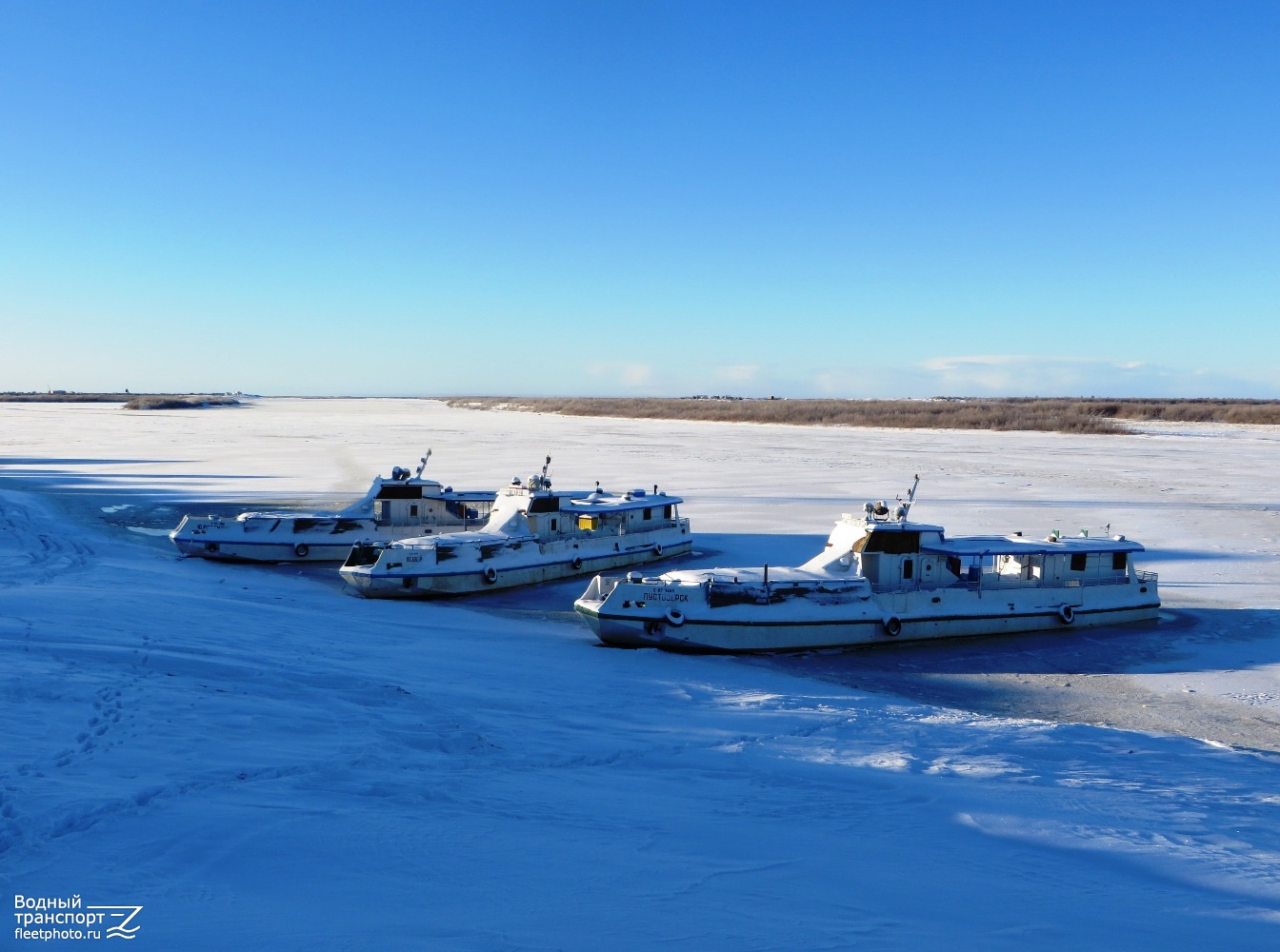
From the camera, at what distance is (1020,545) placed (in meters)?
25.8

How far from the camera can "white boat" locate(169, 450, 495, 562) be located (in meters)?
32.6

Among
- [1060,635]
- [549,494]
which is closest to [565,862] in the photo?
[1060,635]

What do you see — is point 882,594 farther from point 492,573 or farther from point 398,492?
point 398,492

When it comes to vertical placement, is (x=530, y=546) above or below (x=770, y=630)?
above

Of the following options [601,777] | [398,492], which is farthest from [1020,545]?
[398,492]

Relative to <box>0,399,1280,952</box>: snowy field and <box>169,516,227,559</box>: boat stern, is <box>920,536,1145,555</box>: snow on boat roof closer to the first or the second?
<box>0,399,1280,952</box>: snowy field

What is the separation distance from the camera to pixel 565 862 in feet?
29.4

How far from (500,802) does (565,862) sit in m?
1.74

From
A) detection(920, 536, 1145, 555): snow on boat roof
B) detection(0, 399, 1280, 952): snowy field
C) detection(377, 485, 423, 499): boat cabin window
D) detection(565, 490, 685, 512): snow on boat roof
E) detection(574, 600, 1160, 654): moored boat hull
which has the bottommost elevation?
detection(574, 600, 1160, 654): moored boat hull

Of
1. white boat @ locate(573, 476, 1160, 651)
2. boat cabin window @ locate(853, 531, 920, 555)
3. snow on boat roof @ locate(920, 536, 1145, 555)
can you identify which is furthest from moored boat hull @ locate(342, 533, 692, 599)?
snow on boat roof @ locate(920, 536, 1145, 555)

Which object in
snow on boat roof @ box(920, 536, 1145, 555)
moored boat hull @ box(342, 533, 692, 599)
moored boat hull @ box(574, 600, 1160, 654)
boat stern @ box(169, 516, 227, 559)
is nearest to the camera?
moored boat hull @ box(574, 600, 1160, 654)

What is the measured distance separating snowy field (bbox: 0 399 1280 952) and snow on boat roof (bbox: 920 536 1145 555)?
2.21 m

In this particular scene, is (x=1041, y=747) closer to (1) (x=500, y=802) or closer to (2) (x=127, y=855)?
(1) (x=500, y=802)

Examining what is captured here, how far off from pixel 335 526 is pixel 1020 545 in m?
21.3
